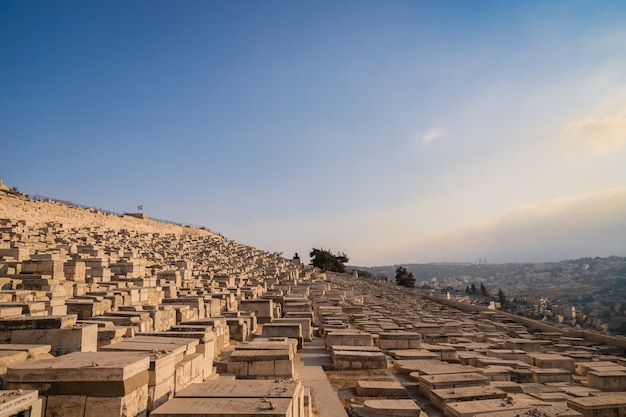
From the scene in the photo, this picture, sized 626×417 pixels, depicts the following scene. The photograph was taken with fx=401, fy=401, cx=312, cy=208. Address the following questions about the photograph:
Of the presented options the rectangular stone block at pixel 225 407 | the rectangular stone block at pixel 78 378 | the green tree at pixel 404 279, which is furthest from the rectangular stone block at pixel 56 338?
the green tree at pixel 404 279

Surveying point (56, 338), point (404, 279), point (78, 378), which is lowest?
point (404, 279)

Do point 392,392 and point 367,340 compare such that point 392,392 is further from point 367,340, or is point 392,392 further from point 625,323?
point 625,323

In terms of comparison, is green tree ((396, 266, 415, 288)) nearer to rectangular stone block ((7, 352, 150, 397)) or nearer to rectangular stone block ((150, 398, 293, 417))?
rectangular stone block ((150, 398, 293, 417))

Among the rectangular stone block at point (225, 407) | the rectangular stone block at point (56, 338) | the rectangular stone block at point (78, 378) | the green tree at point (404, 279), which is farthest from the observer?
the green tree at point (404, 279)

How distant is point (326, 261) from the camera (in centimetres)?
5481

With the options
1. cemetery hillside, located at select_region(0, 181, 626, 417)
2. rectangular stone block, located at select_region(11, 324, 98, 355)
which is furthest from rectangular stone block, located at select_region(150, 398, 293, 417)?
rectangular stone block, located at select_region(11, 324, 98, 355)

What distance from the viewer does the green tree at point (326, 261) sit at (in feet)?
180

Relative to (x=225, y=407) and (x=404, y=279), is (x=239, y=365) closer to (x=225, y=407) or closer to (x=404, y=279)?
(x=225, y=407)

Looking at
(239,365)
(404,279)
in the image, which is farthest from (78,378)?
(404,279)

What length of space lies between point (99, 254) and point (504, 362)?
53.7ft

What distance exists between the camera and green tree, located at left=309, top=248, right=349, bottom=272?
2156 inches

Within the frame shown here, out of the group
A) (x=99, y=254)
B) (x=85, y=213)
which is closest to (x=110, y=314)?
(x=99, y=254)

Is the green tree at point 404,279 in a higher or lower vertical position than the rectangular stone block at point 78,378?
lower

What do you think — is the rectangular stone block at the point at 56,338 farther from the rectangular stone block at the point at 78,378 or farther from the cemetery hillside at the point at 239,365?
the rectangular stone block at the point at 78,378
